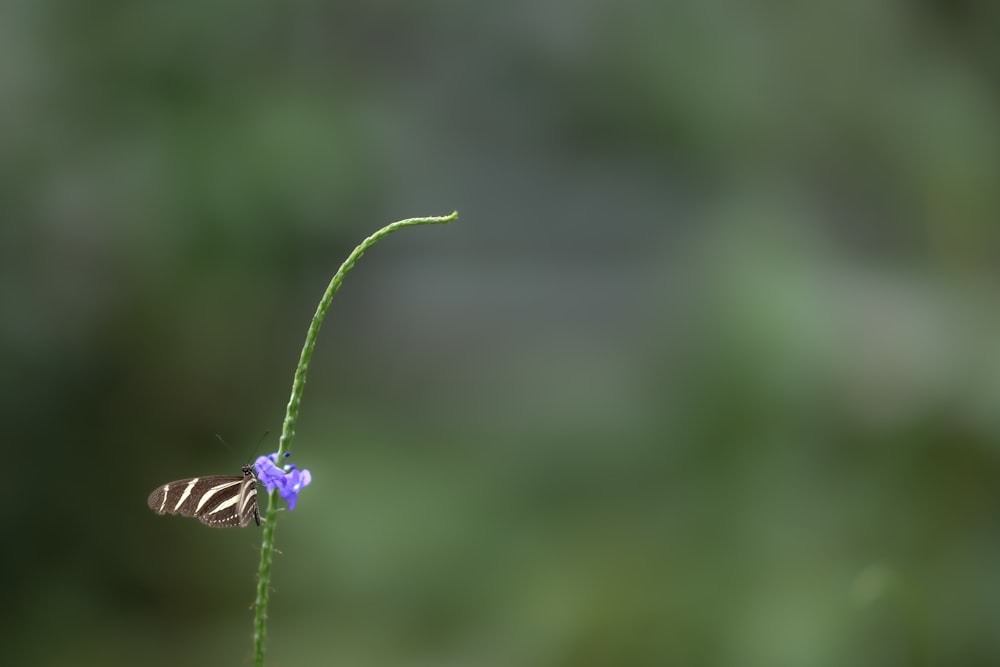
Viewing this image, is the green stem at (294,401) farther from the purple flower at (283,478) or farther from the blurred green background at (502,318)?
the blurred green background at (502,318)

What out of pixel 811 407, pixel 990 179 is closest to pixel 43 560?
pixel 811 407

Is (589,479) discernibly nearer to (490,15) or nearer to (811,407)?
(811,407)

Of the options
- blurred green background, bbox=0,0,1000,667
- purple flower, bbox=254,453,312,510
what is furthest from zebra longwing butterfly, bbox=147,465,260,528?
blurred green background, bbox=0,0,1000,667

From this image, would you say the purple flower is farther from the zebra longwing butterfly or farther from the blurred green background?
the blurred green background

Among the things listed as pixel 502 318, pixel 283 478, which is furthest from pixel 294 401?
pixel 502 318

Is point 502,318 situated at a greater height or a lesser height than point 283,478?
greater

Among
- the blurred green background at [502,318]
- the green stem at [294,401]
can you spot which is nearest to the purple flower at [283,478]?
the green stem at [294,401]

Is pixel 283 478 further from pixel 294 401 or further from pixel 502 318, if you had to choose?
pixel 502 318
